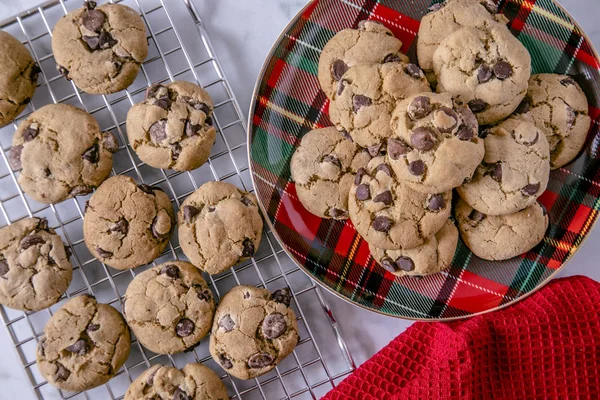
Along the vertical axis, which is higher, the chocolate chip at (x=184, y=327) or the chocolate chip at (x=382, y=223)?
the chocolate chip at (x=382, y=223)

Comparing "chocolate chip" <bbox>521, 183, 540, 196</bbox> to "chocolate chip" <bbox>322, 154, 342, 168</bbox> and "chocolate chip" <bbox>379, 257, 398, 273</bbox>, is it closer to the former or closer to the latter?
"chocolate chip" <bbox>379, 257, 398, 273</bbox>

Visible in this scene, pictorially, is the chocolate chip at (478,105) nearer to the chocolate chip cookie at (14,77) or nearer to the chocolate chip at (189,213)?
the chocolate chip at (189,213)

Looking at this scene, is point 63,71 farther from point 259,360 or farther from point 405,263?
point 405,263

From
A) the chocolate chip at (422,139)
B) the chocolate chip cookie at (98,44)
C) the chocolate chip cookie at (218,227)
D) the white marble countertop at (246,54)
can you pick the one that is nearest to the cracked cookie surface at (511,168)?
the chocolate chip at (422,139)

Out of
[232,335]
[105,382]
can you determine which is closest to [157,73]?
[232,335]

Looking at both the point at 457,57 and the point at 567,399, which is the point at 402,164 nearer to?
the point at 457,57

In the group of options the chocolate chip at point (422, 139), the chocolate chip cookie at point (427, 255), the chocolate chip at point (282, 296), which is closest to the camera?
the chocolate chip at point (422, 139)

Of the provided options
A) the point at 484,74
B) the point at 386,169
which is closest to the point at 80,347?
the point at 386,169
